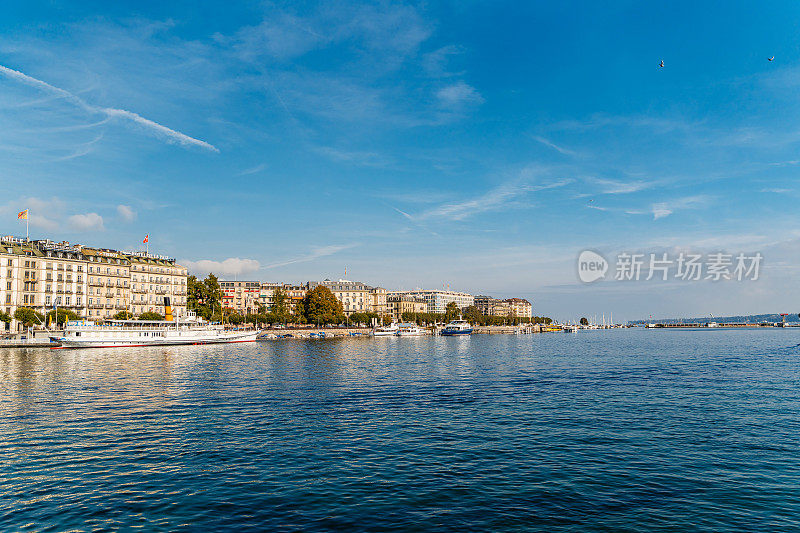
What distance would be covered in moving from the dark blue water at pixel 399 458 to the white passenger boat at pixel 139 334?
69534 millimetres

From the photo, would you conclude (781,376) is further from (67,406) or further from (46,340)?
(46,340)

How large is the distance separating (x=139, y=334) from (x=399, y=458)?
11780 cm

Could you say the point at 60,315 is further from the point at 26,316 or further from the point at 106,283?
the point at 106,283

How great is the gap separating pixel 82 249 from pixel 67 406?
162 m

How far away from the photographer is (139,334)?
12862 cm

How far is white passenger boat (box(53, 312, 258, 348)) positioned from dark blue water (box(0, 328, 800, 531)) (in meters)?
69.5

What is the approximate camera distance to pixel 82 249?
182 m

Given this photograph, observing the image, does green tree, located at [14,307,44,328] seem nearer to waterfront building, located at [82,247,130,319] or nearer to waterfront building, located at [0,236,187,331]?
waterfront building, located at [0,236,187,331]

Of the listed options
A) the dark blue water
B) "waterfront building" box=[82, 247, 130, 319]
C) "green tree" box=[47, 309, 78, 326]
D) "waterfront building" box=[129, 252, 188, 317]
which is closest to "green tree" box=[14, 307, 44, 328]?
"green tree" box=[47, 309, 78, 326]

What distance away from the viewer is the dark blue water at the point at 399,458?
20953 millimetres

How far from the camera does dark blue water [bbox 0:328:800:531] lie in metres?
21.0

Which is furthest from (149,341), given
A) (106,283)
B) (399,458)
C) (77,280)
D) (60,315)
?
(399,458)

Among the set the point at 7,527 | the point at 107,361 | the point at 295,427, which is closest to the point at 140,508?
the point at 7,527

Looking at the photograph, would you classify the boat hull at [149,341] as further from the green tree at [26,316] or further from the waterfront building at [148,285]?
the waterfront building at [148,285]
